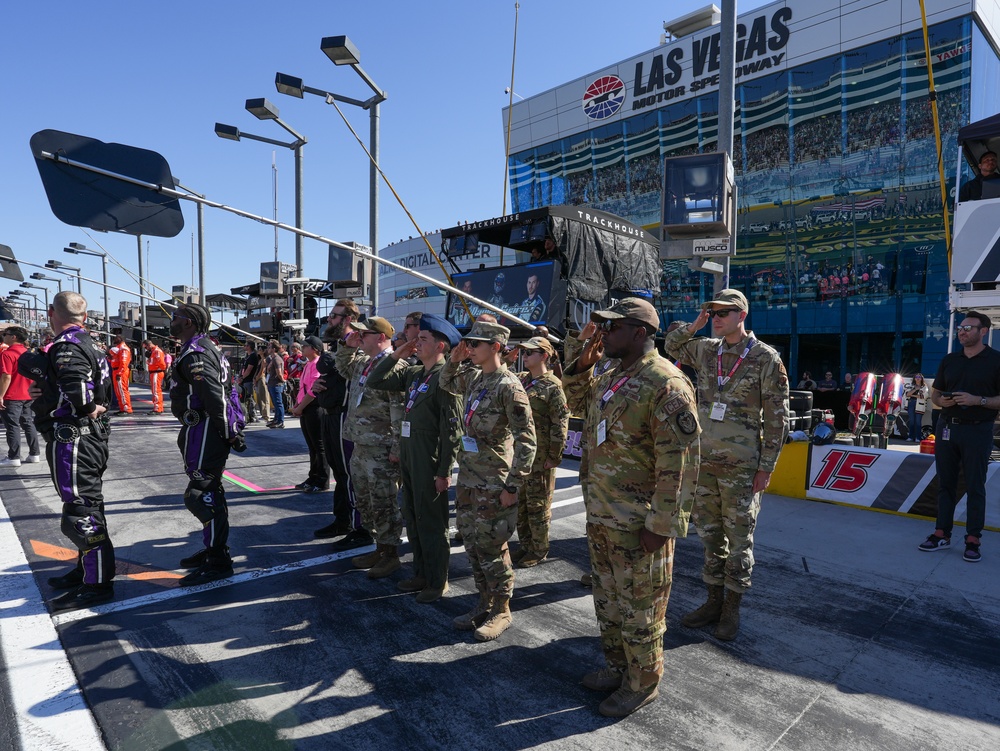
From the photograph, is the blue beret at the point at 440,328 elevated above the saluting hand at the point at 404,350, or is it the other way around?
the blue beret at the point at 440,328

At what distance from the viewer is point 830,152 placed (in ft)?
66.4

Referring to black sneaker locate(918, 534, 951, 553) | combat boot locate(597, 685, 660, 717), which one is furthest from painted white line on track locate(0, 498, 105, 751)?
black sneaker locate(918, 534, 951, 553)

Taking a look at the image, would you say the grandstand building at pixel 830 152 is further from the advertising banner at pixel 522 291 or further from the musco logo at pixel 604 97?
the advertising banner at pixel 522 291

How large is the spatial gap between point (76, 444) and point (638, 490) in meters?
3.74

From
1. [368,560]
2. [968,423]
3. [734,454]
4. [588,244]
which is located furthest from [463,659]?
[588,244]

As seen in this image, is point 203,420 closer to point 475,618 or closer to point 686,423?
point 475,618

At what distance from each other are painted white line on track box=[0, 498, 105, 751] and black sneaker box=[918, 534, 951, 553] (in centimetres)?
621

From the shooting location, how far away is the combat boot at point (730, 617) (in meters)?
3.60

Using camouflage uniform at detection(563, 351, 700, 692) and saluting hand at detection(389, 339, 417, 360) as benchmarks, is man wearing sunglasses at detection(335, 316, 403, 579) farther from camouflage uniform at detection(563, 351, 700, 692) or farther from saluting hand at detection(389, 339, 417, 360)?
camouflage uniform at detection(563, 351, 700, 692)

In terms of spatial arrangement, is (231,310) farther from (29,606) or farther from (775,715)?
(775,715)

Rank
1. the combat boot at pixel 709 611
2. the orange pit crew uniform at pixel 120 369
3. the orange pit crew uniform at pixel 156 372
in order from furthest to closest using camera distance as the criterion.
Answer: the orange pit crew uniform at pixel 156 372
the orange pit crew uniform at pixel 120 369
the combat boot at pixel 709 611

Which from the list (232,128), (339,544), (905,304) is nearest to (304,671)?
(339,544)

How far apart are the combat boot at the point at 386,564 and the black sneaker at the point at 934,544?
185 inches

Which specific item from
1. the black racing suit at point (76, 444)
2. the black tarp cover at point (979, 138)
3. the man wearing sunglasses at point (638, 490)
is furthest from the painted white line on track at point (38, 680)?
the black tarp cover at point (979, 138)
